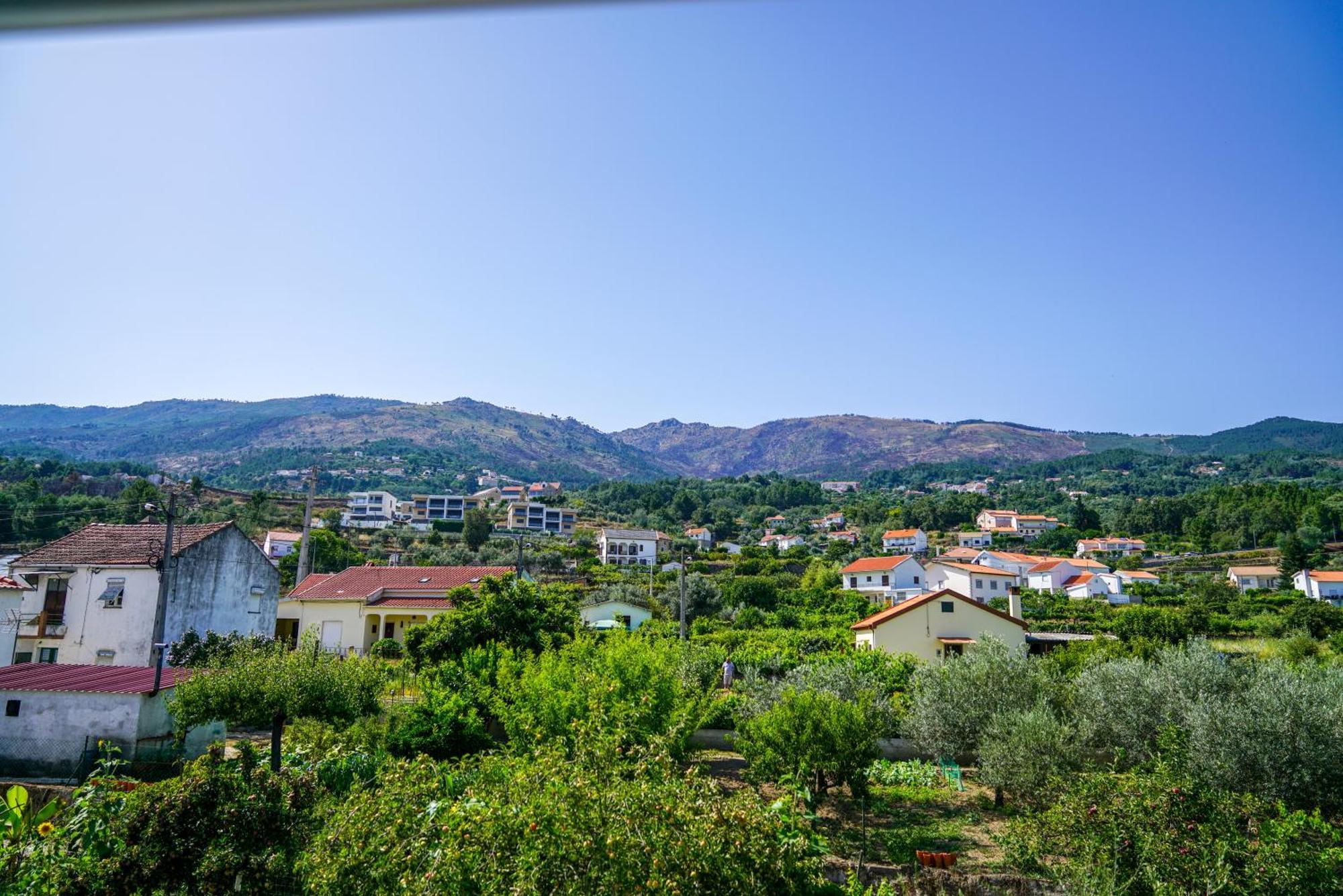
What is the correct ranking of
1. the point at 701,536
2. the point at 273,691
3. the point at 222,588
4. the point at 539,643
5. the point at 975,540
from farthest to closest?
1. the point at 701,536
2. the point at 975,540
3. the point at 222,588
4. the point at 539,643
5. the point at 273,691

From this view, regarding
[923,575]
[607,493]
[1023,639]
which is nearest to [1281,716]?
[1023,639]

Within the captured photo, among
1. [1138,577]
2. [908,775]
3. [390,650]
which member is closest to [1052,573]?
[1138,577]

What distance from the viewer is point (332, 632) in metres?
40.0

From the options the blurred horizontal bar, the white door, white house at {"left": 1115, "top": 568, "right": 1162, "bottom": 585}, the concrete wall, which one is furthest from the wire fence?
white house at {"left": 1115, "top": 568, "right": 1162, "bottom": 585}

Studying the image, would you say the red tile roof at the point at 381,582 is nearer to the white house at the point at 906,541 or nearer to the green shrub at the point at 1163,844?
the green shrub at the point at 1163,844

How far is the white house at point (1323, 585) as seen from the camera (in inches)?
2630

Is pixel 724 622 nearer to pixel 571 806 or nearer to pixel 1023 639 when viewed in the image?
pixel 1023 639

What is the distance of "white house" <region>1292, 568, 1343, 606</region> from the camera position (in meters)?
66.8

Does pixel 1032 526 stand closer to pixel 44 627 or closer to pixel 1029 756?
pixel 1029 756

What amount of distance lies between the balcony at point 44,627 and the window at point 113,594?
1.67m

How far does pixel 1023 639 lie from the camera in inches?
1252

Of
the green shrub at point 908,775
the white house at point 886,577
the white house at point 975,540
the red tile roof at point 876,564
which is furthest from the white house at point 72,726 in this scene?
the white house at point 975,540

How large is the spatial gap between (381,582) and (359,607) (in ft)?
9.10

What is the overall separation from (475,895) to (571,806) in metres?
0.90
